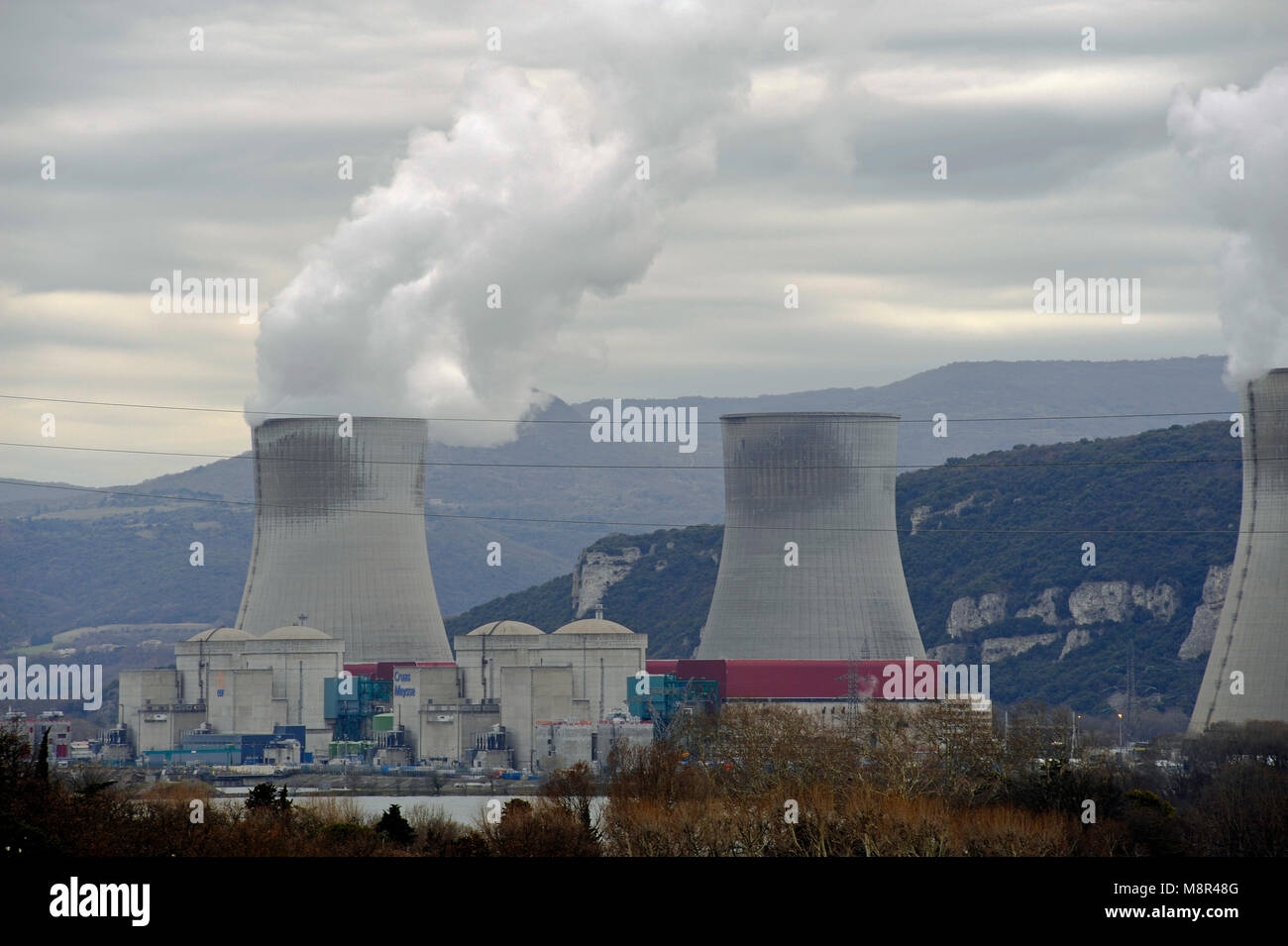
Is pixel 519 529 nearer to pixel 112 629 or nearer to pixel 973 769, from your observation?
pixel 112 629

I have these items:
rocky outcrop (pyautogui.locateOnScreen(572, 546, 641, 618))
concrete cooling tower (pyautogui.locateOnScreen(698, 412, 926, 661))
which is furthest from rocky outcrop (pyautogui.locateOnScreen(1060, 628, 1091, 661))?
concrete cooling tower (pyautogui.locateOnScreen(698, 412, 926, 661))

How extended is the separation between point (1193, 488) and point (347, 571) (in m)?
49.1

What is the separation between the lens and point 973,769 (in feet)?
99.1

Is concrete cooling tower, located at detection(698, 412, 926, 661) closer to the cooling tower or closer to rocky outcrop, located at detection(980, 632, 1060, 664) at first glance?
the cooling tower

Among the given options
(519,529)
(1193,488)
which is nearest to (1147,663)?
(1193,488)

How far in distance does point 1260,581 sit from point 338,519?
22.3m

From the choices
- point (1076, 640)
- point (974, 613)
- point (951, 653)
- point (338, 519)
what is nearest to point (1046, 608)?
point (1076, 640)

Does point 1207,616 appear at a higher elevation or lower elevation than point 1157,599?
lower

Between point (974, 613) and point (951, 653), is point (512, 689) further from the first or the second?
point (974, 613)

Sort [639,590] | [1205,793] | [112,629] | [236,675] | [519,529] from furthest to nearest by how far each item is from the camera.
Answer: [519,529], [112,629], [639,590], [236,675], [1205,793]

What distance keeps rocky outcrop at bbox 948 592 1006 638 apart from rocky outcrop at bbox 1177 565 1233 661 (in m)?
9.05

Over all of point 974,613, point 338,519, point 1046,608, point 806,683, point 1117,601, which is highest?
point 338,519

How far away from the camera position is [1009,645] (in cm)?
8169

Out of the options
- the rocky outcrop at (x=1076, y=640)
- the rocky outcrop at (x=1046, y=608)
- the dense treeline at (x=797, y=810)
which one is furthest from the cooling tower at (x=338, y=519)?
the rocky outcrop at (x=1046, y=608)
